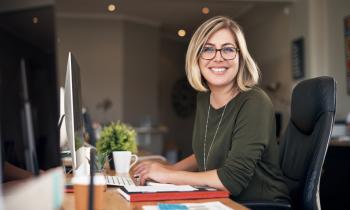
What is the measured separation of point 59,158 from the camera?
0.70 metres

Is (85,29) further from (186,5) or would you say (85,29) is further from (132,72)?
(186,5)

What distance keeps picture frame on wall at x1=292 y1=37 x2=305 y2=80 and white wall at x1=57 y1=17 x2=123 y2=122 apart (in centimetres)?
334

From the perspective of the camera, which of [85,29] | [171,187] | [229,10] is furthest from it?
[85,29]

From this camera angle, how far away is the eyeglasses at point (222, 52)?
155 cm

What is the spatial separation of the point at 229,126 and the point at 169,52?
789 centimetres

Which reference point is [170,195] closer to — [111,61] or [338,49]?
[338,49]

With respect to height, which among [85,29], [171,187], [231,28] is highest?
[85,29]

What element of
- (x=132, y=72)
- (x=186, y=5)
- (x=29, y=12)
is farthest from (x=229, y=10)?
(x=29, y=12)

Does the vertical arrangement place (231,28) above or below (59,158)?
above

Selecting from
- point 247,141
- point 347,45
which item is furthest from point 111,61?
point 247,141

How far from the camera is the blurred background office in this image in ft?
17.0

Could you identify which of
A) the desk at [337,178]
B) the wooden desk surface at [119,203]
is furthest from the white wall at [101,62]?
the wooden desk surface at [119,203]

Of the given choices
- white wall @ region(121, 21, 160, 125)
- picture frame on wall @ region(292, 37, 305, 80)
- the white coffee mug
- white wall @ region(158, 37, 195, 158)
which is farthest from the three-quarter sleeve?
white wall @ region(158, 37, 195, 158)

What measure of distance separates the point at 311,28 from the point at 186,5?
2.11 meters
